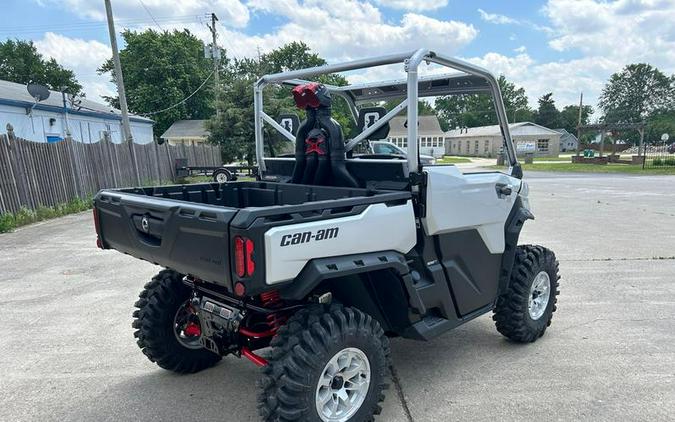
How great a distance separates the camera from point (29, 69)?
174 feet

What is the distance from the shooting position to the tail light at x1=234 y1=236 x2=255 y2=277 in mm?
2238

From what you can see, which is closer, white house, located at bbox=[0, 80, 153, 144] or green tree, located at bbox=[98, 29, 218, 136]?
white house, located at bbox=[0, 80, 153, 144]

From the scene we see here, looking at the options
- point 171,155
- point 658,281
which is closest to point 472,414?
point 658,281

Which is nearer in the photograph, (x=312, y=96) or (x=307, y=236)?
(x=307, y=236)

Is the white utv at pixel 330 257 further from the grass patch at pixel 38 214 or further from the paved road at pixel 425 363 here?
the grass patch at pixel 38 214

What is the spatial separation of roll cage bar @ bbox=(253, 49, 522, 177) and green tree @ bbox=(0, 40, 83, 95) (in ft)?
184

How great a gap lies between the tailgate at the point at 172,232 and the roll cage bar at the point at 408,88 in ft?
4.30

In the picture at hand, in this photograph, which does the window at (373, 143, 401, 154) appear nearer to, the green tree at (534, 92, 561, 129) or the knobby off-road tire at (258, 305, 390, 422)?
the knobby off-road tire at (258, 305, 390, 422)

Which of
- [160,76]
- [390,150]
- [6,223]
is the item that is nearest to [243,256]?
[390,150]

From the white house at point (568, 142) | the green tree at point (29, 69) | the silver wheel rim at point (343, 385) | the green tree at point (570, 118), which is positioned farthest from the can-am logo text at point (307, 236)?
the green tree at point (570, 118)

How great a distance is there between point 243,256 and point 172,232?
1.93 feet

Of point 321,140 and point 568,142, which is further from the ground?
point 321,140

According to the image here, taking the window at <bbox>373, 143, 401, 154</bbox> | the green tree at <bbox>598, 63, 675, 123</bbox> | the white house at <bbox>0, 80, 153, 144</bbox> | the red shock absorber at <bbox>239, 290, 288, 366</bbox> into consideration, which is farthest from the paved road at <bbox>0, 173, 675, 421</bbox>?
the green tree at <bbox>598, 63, 675, 123</bbox>

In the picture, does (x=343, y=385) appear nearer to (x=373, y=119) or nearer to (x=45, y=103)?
(x=373, y=119)
